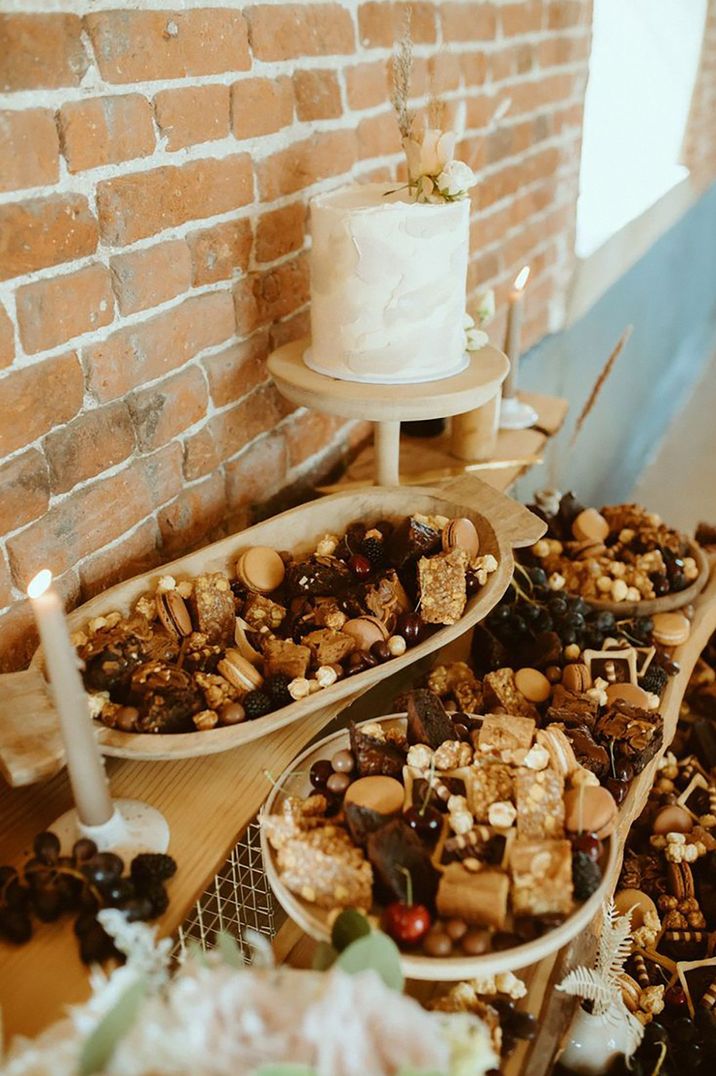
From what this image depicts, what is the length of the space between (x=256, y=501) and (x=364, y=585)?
334 millimetres

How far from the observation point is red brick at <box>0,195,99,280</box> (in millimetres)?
713

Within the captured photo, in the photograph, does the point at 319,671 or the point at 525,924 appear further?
the point at 319,671

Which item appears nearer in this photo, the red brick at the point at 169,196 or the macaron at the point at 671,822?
the red brick at the point at 169,196

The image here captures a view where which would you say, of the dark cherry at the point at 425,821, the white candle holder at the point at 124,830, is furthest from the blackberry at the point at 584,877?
the white candle holder at the point at 124,830

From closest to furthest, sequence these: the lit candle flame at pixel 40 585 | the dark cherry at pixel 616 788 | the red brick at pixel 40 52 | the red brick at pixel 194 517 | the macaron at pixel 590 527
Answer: the lit candle flame at pixel 40 585, the red brick at pixel 40 52, the dark cherry at pixel 616 788, the red brick at pixel 194 517, the macaron at pixel 590 527

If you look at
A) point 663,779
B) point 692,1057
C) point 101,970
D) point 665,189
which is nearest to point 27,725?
point 101,970

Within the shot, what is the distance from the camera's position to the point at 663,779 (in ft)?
4.08

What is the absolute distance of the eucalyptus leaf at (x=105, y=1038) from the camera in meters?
0.45

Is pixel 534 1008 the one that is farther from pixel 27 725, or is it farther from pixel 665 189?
pixel 665 189

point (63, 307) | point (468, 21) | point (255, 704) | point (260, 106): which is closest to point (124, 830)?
point (255, 704)

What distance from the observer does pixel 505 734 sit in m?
0.76

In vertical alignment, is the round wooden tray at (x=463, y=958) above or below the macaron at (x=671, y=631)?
above

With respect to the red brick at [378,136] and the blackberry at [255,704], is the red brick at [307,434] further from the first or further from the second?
the blackberry at [255,704]

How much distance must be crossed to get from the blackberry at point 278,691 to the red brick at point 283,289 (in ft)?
1.67
